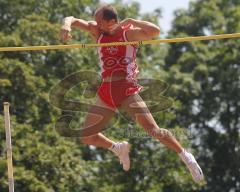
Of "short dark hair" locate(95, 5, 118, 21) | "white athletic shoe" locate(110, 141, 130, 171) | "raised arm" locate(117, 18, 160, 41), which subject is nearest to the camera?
"raised arm" locate(117, 18, 160, 41)

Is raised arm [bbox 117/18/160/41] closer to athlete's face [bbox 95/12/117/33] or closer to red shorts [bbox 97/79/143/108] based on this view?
athlete's face [bbox 95/12/117/33]

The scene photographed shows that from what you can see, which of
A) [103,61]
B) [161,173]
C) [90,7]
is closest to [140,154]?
[161,173]

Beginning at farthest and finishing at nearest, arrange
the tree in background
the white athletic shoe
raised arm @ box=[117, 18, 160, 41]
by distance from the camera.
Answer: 1. the tree in background
2. the white athletic shoe
3. raised arm @ box=[117, 18, 160, 41]

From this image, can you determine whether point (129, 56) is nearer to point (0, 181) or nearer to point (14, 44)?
point (0, 181)

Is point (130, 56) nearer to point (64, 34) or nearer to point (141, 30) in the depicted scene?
point (141, 30)

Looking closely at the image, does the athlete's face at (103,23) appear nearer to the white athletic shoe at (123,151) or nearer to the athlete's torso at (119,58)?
the athlete's torso at (119,58)

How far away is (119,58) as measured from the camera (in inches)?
332

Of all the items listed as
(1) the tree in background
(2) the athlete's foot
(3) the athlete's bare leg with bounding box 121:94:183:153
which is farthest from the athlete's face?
(1) the tree in background

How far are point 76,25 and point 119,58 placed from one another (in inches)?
23.6

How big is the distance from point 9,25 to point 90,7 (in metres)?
3.36

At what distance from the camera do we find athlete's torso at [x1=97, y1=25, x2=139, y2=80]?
8.40 m

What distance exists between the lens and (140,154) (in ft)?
77.9

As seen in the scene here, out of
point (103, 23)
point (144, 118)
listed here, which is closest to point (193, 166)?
point (144, 118)

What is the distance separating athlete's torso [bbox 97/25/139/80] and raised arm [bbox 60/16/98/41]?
0.15 metres
